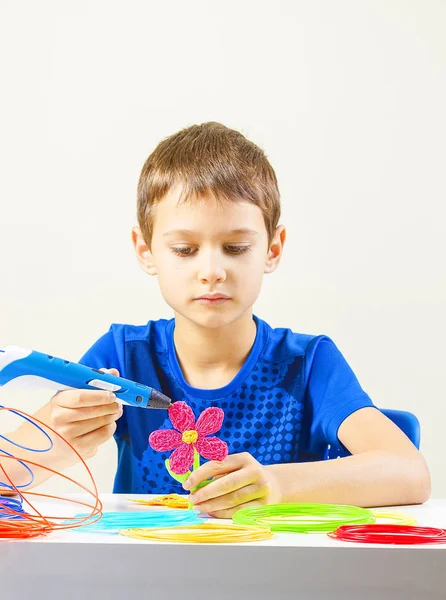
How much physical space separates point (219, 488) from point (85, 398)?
0.15m

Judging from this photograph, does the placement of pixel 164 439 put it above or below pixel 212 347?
below

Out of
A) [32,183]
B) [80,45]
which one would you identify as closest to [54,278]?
[32,183]

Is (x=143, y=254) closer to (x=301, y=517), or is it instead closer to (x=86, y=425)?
(x=86, y=425)

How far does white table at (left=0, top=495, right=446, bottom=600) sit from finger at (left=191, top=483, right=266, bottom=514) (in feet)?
0.65

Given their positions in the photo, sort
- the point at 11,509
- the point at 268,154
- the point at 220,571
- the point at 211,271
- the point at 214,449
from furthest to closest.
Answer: the point at 268,154 < the point at 211,271 < the point at 214,449 < the point at 11,509 < the point at 220,571

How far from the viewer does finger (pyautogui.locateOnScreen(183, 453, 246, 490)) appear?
29.1 inches

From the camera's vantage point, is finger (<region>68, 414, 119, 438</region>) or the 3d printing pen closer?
the 3d printing pen

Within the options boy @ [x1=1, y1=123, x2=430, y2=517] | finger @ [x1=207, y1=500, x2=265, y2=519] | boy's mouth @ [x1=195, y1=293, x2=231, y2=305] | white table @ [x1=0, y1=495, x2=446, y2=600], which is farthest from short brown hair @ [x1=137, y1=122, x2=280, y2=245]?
white table @ [x1=0, y1=495, x2=446, y2=600]

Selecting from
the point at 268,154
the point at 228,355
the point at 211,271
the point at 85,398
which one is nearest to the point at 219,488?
the point at 85,398

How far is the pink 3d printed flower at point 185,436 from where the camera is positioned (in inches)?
31.0

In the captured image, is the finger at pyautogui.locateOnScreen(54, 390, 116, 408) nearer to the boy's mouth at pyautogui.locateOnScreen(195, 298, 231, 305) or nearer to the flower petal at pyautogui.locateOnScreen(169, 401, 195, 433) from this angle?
the flower petal at pyautogui.locateOnScreen(169, 401, 195, 433)

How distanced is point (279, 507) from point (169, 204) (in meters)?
0.45

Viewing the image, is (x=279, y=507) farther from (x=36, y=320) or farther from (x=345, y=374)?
(x=36, y=320)

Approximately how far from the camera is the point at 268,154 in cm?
179
